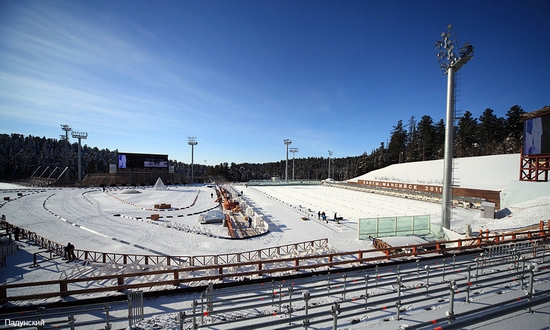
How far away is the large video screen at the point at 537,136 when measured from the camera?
16953 millimetres

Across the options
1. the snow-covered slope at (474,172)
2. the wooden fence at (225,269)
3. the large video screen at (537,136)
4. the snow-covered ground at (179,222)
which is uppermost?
the large video screen at (537,136)

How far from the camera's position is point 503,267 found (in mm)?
9172

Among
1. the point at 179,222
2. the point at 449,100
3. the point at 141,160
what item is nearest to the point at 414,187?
the point at 449,100

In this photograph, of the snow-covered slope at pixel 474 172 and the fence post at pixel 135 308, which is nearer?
the fence post at pixel 135 308

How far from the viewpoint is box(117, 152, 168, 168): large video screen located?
62.3 meters

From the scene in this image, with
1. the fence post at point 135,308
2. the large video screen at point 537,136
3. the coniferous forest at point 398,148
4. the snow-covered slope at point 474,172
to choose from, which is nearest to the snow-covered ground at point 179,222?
the snow-covered slope at point 474,172

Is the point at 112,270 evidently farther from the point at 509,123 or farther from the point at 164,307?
the point at 509,123

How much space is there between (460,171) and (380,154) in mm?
49040

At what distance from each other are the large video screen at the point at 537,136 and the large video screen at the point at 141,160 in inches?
2959

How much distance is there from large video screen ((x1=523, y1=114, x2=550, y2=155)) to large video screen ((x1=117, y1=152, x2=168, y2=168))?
7515 centimetres

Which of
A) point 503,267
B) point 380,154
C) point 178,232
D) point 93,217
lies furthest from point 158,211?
point 380,154

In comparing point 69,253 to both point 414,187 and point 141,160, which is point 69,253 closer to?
point 414,187

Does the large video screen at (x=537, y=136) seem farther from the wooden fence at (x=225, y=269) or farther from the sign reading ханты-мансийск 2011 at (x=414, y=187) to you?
the sign reading ханты-мансийск 2011 at (x=414, y=187)

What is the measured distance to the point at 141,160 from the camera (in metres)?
64.6
